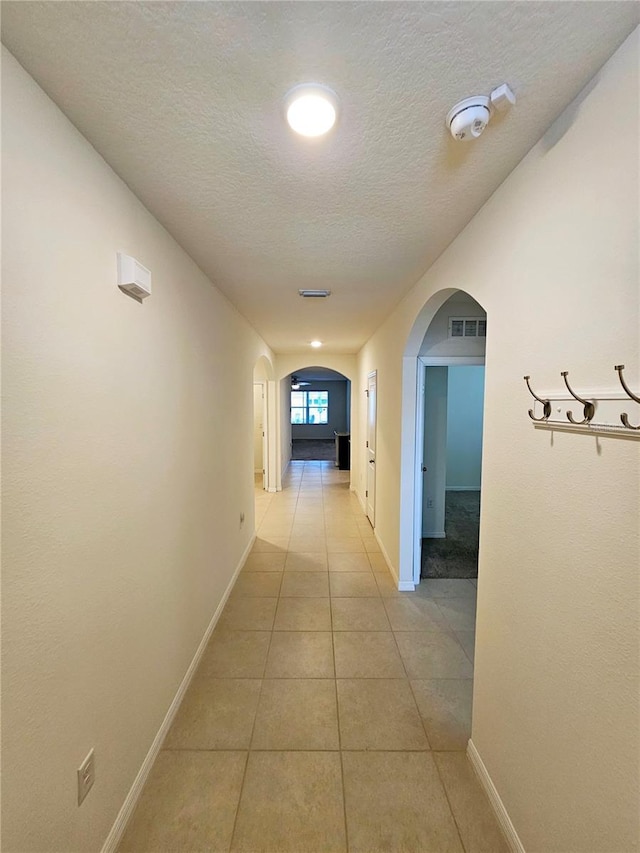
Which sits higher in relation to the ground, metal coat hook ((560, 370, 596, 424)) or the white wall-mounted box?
the white wall-mounted box

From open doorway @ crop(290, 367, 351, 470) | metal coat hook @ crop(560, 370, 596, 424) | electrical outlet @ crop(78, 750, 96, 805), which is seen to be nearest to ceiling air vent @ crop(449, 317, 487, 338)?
metal coat hook @ crop(560, 370, 596, 424)

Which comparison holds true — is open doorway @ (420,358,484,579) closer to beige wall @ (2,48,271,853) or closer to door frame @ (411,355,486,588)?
door frame @ (411,355,486,588)

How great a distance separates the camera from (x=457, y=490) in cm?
630

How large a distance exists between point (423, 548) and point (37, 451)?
384 cm

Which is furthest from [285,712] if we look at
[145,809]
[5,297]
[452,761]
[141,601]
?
[5,297]

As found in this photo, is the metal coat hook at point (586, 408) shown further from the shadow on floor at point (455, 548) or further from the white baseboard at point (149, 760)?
the shadow on floor at point (455, 548)

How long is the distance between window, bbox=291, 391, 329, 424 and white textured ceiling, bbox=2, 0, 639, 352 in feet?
38.0

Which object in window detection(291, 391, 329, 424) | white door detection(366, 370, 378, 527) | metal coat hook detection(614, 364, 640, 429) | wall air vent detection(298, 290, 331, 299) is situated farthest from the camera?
window detection(291, 391, 329, 424)

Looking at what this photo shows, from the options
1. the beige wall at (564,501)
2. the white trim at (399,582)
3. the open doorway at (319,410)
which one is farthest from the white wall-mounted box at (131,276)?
the open doorway at (319,410)

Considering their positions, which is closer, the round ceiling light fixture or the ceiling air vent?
the round ceiling light fixture

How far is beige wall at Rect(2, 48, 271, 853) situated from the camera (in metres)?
0.83

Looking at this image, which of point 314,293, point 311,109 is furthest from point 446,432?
point 311,109

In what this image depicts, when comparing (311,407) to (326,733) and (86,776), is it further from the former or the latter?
(86,776)

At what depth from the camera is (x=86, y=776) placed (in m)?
1.07
